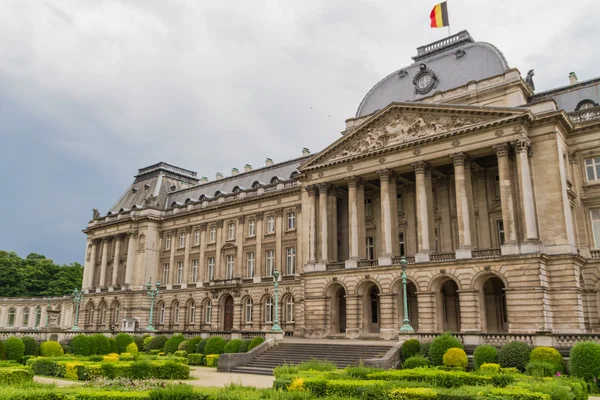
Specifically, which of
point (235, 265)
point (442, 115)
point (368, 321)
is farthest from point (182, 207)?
point (442, 115)

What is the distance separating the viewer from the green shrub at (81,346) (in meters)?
34.4

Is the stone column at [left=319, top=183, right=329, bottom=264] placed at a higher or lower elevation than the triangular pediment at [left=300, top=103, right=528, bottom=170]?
lower

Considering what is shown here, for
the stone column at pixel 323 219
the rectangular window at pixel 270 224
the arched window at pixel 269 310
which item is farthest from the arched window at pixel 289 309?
the stone column at pixel 323 219

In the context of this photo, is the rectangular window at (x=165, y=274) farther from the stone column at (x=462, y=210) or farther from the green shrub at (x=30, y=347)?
the stone column at (x=462, y=210)

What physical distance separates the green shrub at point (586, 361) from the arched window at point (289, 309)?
32543 millimetres

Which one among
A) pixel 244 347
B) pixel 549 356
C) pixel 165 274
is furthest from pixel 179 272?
pixel 549 356

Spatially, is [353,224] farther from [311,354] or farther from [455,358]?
[455,358]

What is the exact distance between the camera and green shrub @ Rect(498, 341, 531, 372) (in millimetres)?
26234

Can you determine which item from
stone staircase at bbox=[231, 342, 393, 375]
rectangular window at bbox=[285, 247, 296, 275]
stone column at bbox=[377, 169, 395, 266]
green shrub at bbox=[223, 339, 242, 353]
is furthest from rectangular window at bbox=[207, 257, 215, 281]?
stone staircase at bbox=[231, 342, 393, 375]

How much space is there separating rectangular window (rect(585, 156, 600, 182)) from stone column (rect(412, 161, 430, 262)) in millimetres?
11685

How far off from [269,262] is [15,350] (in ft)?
93.8

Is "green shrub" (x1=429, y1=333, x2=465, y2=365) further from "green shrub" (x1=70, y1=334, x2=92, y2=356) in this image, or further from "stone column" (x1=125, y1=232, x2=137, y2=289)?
"stone column" (x1=125, y1=232, x2=137, y2=289)

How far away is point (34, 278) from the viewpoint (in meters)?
94.9

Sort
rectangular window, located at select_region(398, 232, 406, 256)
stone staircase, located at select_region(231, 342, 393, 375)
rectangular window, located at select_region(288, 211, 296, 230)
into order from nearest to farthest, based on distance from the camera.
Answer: stone staircase, located at select_region(231, 342, 393, 375) < rectangular window, located at select_region(398, 232, 406, 256) < rectangular window, located at select_region(288, 211, 296, 230)
